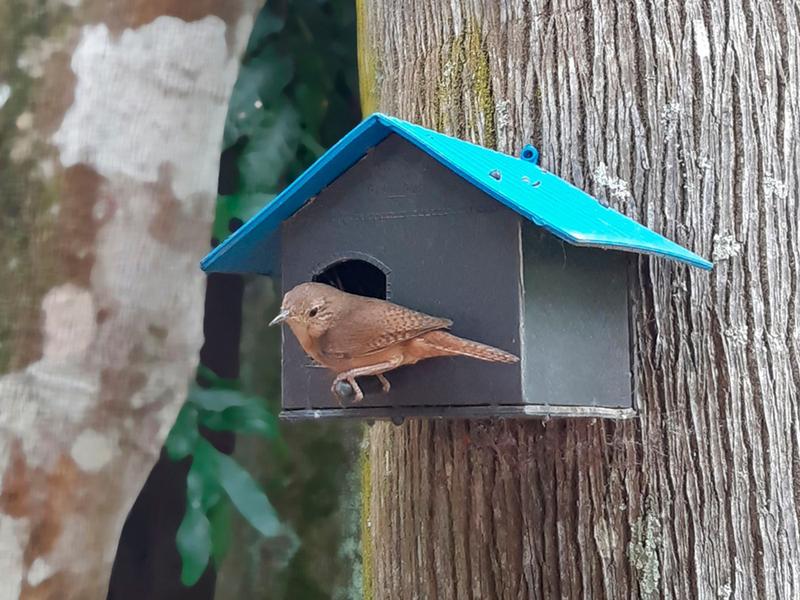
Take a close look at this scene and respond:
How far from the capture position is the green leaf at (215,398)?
3137 millimetres

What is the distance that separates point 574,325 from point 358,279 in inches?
18.7

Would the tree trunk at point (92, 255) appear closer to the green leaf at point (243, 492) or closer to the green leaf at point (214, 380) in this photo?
the green leaf at point (214, 380)

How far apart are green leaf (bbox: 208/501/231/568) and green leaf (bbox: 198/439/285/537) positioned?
0.22 ft

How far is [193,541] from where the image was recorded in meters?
3.14

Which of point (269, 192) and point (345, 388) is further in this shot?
point (269, 192)

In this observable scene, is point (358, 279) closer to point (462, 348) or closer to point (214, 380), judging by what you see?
point (462, 348)

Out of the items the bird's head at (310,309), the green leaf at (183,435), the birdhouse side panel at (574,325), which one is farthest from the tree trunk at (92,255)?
the birdhouse side panel at (574,325)

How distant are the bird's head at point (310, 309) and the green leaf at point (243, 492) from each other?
187cm

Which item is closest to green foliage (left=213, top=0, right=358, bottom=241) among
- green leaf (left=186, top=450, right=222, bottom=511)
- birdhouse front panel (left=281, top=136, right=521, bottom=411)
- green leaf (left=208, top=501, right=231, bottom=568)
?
green leaf (left=186, top=450, right=222, bottom=511)

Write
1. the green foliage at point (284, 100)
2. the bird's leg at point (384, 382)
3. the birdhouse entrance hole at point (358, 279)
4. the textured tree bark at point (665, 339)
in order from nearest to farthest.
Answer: the bird's leg at point (384, 382), the textured tree bark at point (665, 339), the birdhouse entrance hole at point (358, 279), the green foliage at point (284, 100)

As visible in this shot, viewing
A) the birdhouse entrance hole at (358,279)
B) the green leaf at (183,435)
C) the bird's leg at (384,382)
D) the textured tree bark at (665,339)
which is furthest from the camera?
the green leaf at (183,435)

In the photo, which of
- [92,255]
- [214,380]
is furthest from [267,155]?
[214,380]

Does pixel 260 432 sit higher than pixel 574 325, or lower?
lower

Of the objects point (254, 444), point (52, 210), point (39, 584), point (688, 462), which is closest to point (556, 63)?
point (688, 462)
